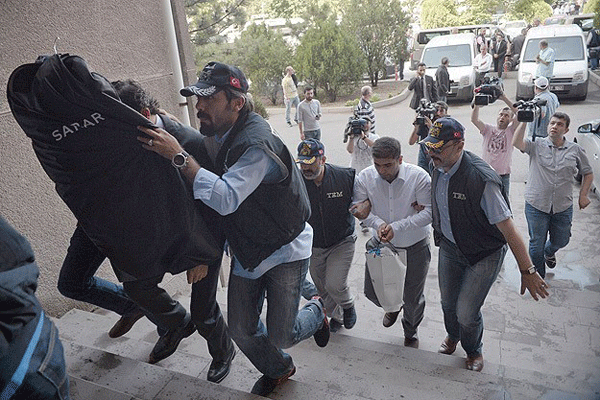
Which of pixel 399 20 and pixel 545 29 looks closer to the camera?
pixel 545 29

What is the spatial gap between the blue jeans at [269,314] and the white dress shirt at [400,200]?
123cm

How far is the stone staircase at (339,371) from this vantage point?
9.59ft

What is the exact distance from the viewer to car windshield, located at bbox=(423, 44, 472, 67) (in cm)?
1689

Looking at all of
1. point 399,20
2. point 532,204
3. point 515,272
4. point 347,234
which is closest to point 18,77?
point 347,234

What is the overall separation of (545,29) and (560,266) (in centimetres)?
1289

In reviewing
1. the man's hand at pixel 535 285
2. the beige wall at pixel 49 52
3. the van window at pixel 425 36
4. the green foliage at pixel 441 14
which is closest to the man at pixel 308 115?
the beige wall at pixel 49 52

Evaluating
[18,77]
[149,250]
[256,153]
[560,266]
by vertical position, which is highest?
[18,77]

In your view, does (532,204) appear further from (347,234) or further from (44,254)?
(44,254)

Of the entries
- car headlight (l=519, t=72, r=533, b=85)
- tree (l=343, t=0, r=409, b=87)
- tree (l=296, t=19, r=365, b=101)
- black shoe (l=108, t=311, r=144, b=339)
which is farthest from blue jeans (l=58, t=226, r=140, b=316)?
tree (l=343, t=0, r=409, b=87)

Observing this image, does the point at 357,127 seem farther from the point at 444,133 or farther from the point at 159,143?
the point at 159,143

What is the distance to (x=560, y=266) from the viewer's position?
19.7ft

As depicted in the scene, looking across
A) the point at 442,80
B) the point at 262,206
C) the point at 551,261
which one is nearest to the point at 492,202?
the point at 262,206

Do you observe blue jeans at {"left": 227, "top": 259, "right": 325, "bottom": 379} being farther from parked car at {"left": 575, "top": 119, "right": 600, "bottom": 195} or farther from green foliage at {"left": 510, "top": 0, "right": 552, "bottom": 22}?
green foliage at {"left": 510, "top": 0, "right": 552, "bottom": 22}

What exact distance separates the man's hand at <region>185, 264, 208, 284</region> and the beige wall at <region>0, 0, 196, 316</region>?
171 cm
